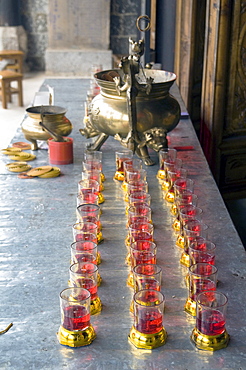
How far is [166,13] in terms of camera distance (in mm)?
7207

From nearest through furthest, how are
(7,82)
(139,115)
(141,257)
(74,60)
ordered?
(141,257), (139,115), (7,82), (74,60)

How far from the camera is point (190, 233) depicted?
2.02 metres

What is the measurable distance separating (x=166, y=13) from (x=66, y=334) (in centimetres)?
621

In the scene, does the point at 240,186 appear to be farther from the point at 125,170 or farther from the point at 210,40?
the point at 125,170

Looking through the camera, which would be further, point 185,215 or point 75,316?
point 185,215

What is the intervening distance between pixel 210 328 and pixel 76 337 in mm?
371

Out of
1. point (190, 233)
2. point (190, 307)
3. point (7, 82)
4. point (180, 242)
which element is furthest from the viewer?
point (7, 82)

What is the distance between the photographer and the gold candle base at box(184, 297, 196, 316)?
173 cm

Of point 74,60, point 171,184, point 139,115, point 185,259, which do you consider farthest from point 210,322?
point 74,60

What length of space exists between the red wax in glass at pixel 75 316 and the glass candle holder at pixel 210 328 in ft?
A: 1.03

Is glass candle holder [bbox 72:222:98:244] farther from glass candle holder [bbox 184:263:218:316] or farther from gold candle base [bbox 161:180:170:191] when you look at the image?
gold candle base [bbox 161:180:170:191]

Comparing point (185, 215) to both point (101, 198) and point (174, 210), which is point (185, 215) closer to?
point (174, 210)

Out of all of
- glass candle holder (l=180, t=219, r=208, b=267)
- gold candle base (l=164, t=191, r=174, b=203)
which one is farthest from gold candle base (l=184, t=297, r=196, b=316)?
gold candle base (l=164, t=191, r=174, b=203)

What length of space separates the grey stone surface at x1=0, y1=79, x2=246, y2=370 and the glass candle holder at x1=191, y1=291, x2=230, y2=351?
2 centimetres
